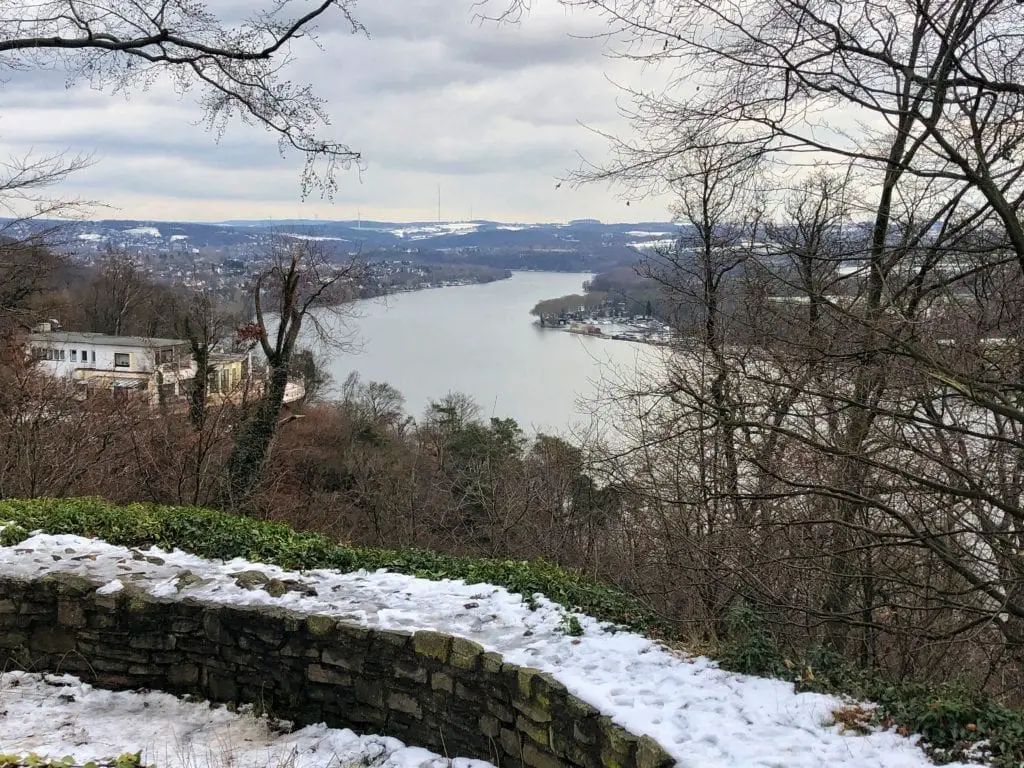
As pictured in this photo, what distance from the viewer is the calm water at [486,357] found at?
2091 centimetres

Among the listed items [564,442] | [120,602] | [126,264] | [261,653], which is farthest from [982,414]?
[126,264]

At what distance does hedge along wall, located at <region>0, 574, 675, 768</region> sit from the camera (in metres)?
3.55

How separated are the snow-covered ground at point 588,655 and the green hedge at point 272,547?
15 cm

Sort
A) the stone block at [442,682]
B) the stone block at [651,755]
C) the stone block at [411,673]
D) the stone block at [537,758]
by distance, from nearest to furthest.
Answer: the stone block at [651,755] < the stone block at [537,758] < the stone block at [442,682] < the stone block at [411,673]

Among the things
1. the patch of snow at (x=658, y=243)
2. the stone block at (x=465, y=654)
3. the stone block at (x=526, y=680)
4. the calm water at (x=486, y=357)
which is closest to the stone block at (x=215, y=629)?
the stone block at (x=465, y=654)

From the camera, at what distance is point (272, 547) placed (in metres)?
5.68

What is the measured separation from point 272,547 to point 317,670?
1533 millimetres

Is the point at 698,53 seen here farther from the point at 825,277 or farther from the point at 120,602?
the point at 120,602

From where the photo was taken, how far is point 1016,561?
3.93m

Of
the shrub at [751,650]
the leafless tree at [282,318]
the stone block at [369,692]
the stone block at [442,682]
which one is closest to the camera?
the shrub at [751,650]

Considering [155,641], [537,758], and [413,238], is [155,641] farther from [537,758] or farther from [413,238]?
[413,238]

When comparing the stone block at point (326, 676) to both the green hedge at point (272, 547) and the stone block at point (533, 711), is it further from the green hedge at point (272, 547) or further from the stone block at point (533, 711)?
the stone block at point (533, 711)

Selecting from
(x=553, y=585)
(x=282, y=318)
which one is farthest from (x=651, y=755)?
(x=282, y=318)

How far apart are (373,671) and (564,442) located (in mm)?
10200
